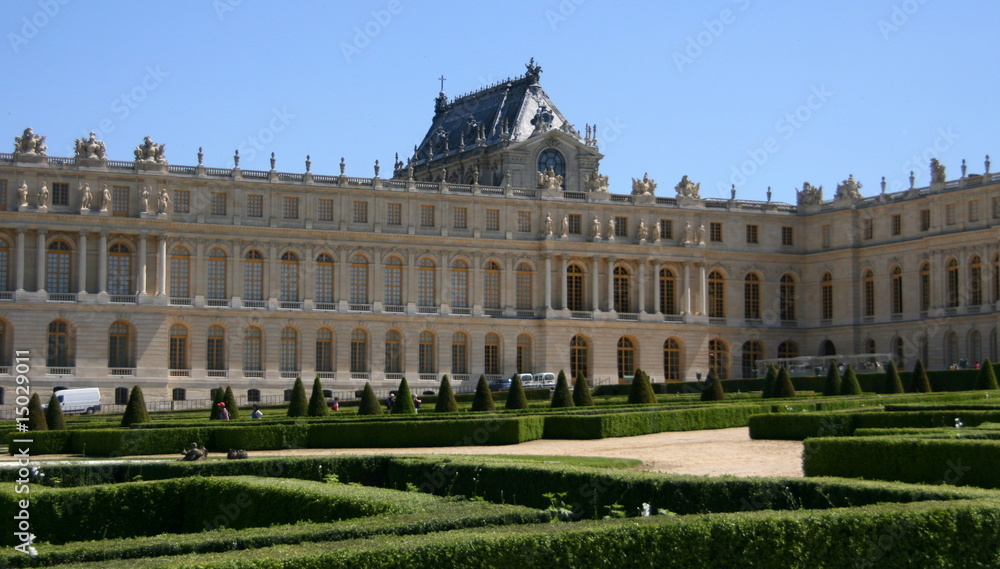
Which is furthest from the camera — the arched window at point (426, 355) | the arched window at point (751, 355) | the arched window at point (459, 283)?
the arched window at point (751, 355)

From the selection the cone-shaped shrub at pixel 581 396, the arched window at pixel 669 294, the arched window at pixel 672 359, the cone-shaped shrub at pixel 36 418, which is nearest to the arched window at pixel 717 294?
the arched window at pixel 669 294

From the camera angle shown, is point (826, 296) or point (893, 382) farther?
point (826, 296)

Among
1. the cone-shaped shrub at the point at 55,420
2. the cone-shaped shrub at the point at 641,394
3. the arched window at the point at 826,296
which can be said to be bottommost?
the cone-shaped shrub at the point at 55,420

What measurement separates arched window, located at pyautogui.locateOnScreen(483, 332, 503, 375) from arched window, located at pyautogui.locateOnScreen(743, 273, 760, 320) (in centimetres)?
1455

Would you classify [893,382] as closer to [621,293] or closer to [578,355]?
[578,355]

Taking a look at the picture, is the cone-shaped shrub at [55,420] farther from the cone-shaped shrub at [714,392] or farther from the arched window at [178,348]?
the arched window at [178,348]

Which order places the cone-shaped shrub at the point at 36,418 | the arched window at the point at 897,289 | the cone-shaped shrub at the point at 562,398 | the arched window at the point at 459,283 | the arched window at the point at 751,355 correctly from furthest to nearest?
the arched window at the point at 751,355 → the arched window at the point at 897,289 → the arched window at the point at 459,283 → the cone-shaped shrub at the point at 562,398 → the cone-shaped shrub at the point at 36,418

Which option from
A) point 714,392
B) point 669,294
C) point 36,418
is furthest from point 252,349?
point 36,418

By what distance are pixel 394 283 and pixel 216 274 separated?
861 cm

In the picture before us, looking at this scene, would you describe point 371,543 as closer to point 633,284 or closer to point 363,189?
point 363,189

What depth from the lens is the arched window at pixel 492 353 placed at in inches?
2682

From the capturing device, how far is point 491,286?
68.8 meters

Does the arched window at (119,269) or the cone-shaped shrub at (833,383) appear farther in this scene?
the arched window at (119,269)

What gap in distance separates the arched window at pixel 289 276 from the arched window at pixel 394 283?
4.46m
